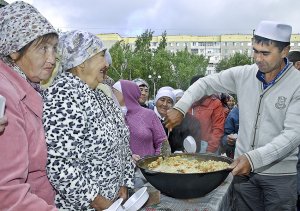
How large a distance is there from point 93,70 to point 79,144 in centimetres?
47

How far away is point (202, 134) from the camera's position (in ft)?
15.9

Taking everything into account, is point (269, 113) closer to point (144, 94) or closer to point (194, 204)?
point (194, 204)

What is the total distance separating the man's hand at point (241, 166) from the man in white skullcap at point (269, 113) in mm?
401

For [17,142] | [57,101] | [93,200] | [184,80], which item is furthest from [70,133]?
[184,80]

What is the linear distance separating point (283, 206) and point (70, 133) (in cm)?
199

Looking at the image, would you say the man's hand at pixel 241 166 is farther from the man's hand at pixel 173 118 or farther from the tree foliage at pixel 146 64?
the tree foliage at pixel 146 64

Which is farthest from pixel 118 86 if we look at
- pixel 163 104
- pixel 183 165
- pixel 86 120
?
pixel 86 120

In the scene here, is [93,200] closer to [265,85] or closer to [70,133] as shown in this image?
[70,133]

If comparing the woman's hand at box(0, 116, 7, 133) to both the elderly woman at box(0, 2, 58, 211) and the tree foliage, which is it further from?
the tree foliage

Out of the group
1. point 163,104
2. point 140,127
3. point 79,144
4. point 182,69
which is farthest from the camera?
point 182,69

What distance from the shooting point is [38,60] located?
1.64 meters

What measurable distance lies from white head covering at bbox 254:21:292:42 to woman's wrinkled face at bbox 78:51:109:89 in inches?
57.4

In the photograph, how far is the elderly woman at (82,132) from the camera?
67.0 inches

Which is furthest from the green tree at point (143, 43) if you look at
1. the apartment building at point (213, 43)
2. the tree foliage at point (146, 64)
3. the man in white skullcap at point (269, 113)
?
the apartment building at point (213, 43)
